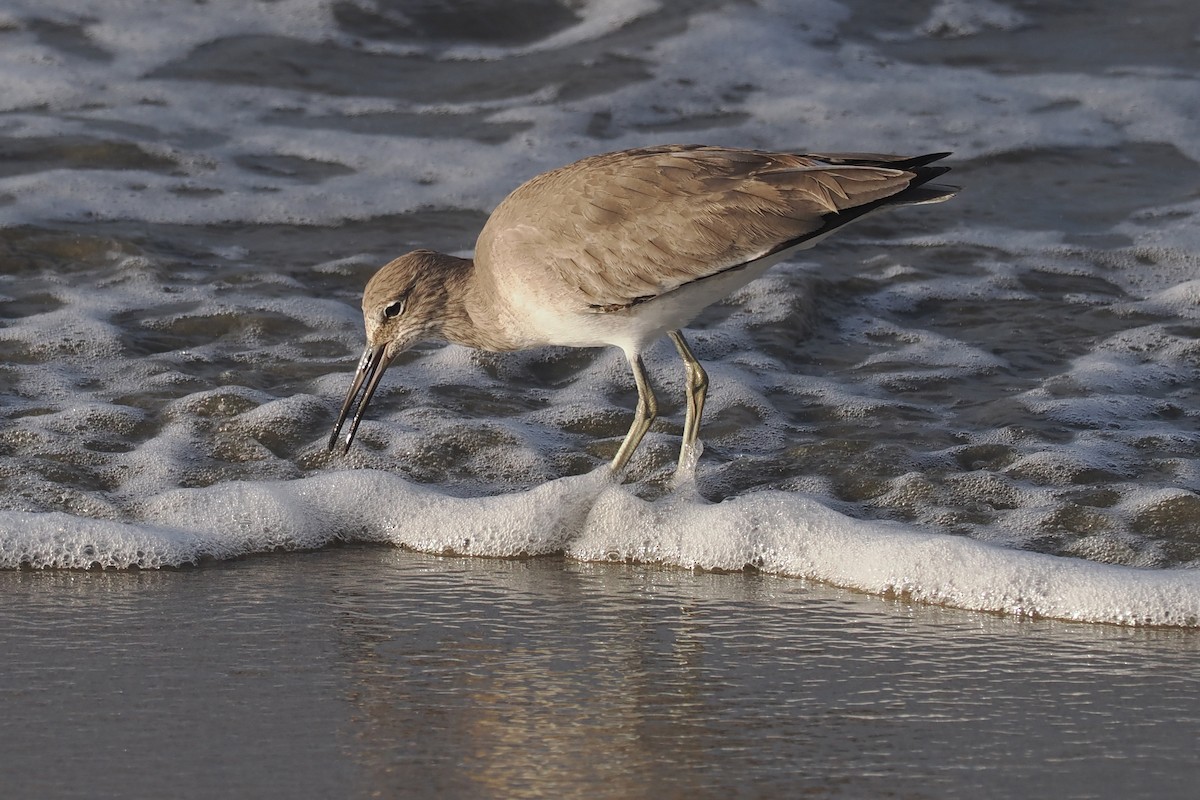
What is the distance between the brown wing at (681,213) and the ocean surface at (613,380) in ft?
2.19

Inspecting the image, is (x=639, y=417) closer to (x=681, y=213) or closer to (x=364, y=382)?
(x=681, y=213)

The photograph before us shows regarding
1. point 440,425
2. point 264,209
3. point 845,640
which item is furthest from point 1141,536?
point 264,209

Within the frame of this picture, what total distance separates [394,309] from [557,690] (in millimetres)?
1957

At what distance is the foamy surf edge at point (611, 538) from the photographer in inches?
163

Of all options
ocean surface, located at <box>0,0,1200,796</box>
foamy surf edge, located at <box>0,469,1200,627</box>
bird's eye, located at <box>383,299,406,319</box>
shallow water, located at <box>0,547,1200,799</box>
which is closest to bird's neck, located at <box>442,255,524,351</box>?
bird's eye, located at <box>383,299,406,319</box>

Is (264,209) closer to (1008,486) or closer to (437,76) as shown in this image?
(437,76)

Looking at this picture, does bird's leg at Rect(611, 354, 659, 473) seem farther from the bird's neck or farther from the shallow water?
the shallow water

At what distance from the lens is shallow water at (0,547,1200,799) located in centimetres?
307

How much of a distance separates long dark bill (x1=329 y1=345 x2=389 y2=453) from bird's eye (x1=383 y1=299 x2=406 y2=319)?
0.37 ft

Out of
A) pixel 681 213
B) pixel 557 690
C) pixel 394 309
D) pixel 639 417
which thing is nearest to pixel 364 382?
pixel 394 309

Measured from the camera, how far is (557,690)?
11.6 feet

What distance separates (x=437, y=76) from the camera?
990 centimetres

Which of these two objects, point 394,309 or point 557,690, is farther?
point 394,309

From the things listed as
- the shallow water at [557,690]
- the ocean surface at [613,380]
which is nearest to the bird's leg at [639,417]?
the ocean surface at [613,380]
